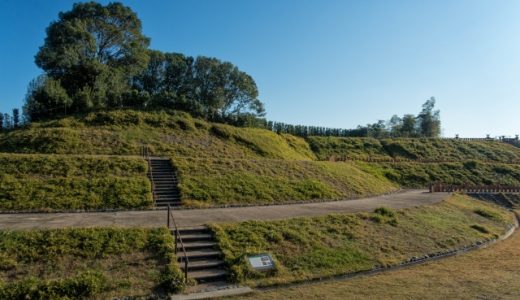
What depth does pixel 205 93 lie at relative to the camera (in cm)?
5572

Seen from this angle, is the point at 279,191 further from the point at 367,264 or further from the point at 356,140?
the point at 356,140

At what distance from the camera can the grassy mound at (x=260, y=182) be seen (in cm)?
1823

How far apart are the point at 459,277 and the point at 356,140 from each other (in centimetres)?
4414

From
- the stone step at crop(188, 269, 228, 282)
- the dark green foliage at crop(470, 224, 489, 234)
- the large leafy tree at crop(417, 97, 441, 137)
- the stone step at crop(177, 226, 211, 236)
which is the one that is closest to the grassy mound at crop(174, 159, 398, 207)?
the stone step at crop(177, 226, 211, 236)

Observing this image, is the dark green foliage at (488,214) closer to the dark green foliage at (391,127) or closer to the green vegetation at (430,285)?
the green vegetation at (430,285)

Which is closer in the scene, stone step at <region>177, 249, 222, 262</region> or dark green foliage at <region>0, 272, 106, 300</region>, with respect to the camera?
dark green foliage at <region>0, 272, 106, 300</region>

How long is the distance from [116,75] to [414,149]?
41362 millimetres

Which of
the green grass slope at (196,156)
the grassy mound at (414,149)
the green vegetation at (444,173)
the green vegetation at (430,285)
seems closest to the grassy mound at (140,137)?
the green grass slope at (196,156)

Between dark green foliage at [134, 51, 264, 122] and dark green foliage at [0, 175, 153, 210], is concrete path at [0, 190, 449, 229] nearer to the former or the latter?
dark green foliage at [0, 175, 153, 210]

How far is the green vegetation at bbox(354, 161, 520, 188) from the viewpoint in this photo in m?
36.0

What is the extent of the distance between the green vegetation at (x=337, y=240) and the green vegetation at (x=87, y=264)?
6.50 feet

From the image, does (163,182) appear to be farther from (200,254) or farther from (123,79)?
(123,79)

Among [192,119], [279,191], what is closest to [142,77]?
[192,119]

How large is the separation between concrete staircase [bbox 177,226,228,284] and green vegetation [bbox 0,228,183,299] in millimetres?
486
